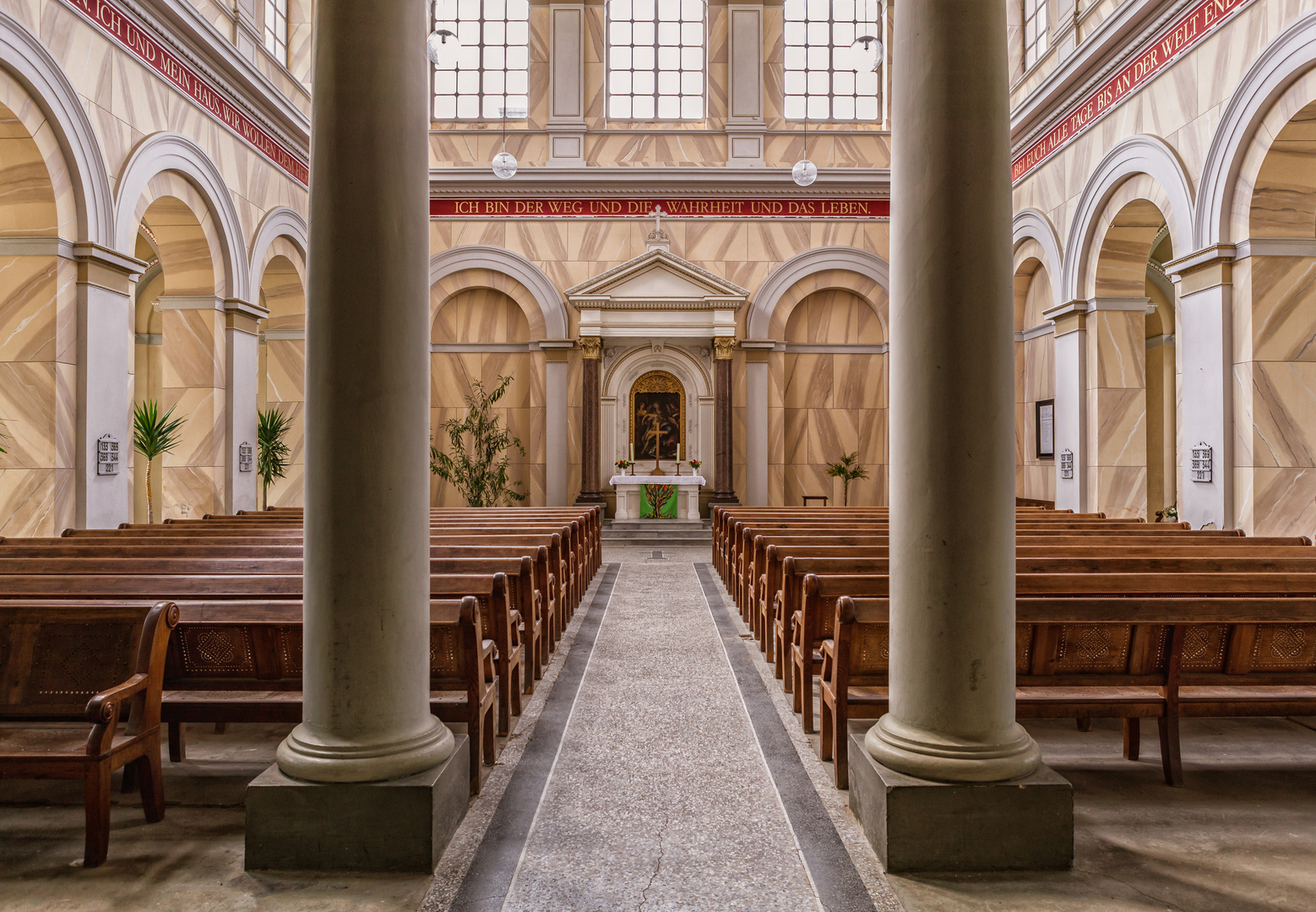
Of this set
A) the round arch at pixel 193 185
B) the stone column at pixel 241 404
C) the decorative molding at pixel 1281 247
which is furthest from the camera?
the stone column at pixel 241 404

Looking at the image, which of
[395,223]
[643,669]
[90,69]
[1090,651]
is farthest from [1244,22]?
[90,69]

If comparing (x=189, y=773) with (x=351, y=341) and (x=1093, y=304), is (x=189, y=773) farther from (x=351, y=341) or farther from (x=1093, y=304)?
(x=1093, y=304)

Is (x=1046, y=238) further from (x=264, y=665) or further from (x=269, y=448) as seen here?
(x=264, y=665)

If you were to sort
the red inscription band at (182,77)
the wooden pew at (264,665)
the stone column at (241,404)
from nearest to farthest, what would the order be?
the wooden pew at (264,665) → the red inscription band at (182,77) → the stone column at (241,404)

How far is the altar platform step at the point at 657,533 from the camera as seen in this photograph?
1279 cm

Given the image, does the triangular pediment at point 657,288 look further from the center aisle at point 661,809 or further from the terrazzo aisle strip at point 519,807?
the center aisle at point 661,809

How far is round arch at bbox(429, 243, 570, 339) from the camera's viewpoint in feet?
48.4

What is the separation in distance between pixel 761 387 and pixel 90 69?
10400 mm

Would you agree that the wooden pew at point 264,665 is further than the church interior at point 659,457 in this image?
Yes

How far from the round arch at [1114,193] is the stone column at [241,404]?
10.7m

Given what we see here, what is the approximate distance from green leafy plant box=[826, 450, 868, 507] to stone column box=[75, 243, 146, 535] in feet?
35.1

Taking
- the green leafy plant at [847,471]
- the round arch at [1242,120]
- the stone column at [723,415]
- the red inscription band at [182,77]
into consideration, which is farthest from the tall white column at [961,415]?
the green leafy plant at [847,471]

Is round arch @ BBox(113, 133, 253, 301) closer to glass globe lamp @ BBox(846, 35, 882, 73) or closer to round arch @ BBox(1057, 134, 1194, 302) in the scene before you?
glass globe lamp @ BBox(846, 35, 882, 73)

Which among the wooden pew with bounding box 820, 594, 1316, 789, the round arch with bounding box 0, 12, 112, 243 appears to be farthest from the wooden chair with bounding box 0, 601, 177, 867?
the round arch with bounding box 0, 12, 112, 243
